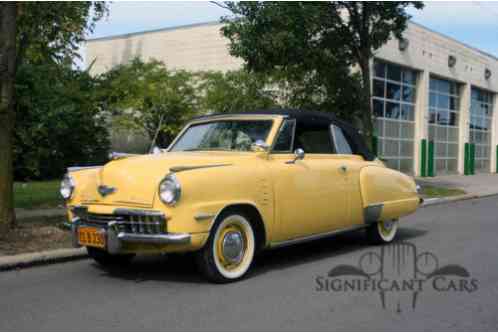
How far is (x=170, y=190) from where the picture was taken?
5.64 metres

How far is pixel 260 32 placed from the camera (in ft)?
48.0

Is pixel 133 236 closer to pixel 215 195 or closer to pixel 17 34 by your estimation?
pixel 215 195

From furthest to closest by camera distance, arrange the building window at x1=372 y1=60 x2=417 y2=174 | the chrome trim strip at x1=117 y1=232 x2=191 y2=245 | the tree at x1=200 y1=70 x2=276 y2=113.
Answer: the building window at x1=372 y1=60 x2=417 y2=174 → the tree at x1=200 y1=70 x2=276 y2=113 → the chrome trim strip at x1=117 y1=232 x2=191 y2=245

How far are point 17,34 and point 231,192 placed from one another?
5.28 metres

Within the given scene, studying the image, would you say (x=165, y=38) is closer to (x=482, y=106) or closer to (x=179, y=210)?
(x=482, y=106)

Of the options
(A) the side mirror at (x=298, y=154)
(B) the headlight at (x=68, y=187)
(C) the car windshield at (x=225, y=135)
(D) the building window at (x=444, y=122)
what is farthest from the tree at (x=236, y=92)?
(B) the headlight at (x=68, y=187)

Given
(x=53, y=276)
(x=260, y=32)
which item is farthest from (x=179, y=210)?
(x=260, y=32)

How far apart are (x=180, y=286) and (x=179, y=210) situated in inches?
30.9

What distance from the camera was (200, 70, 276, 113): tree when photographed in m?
19.2

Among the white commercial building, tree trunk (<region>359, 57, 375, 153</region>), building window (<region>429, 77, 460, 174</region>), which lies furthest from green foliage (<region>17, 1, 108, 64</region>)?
building window (<region>429, 77, 460, 174</region>)

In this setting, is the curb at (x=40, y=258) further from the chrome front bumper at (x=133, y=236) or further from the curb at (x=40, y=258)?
the chrome front bumper at (x=133, y=236)

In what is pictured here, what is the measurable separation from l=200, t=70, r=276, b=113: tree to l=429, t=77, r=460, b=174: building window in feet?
36.4

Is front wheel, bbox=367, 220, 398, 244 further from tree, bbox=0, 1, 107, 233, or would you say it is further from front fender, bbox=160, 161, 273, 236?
tree, bbox=0, 1, 107, 233

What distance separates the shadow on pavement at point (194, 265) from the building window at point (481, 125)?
25259 mm
